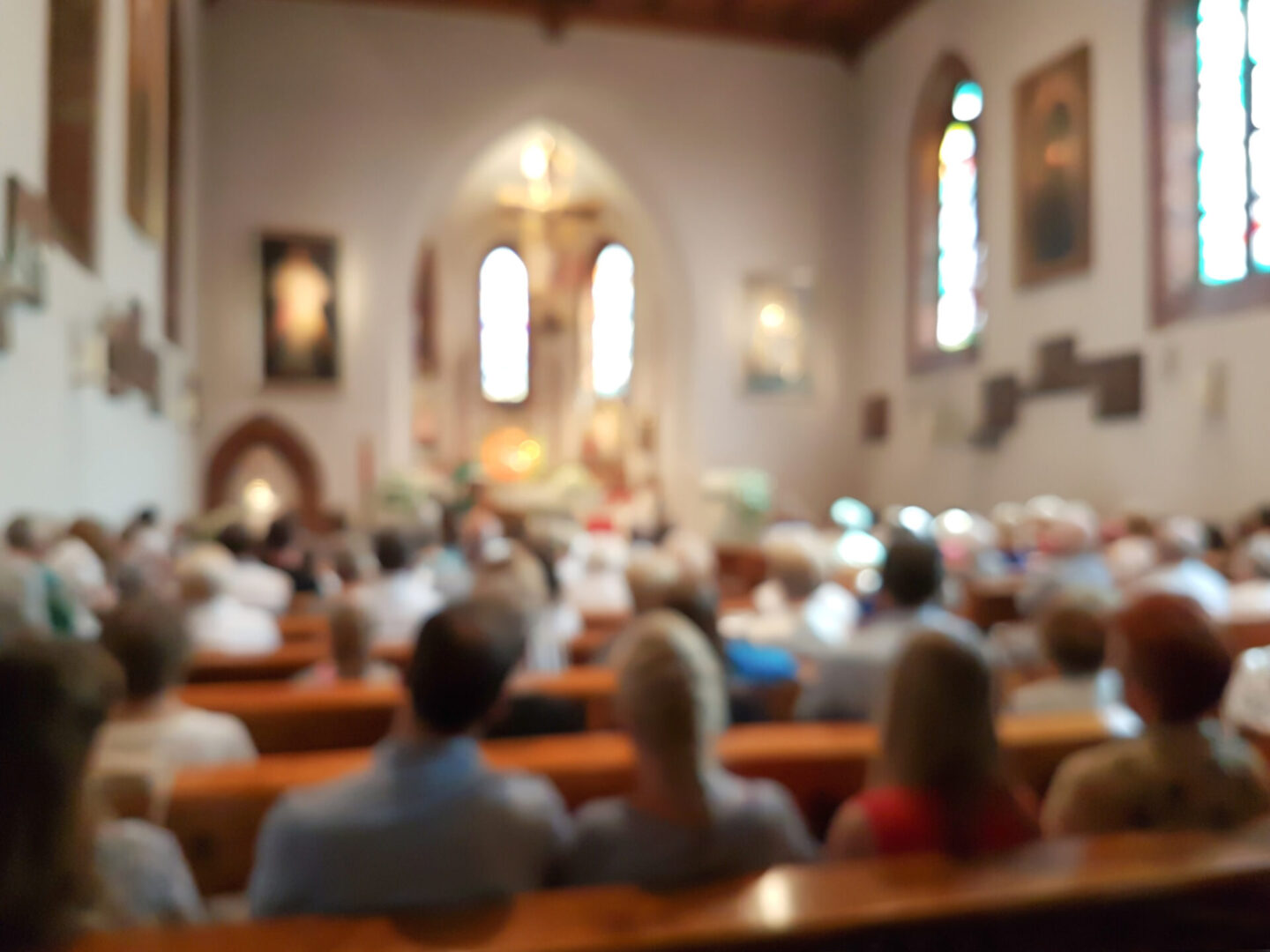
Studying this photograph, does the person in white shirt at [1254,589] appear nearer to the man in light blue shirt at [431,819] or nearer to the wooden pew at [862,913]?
the wooden pew at [862,913]

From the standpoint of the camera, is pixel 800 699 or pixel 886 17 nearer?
pixel 800 699

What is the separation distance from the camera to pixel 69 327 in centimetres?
676

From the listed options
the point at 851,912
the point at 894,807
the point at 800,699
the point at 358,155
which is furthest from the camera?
the point at 358,155

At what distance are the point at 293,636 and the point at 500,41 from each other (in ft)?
34.2

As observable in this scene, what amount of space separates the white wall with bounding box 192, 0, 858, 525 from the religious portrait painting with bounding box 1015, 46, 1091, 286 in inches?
146

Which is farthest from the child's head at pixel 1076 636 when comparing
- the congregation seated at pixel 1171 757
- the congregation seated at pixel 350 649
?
the congregation seated at pixel 350 649

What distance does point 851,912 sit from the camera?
1.42m

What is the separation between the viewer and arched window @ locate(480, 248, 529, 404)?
752 inches

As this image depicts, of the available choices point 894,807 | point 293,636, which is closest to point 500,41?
point 293,636

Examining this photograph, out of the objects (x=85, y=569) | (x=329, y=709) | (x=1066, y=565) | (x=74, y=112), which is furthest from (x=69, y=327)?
(x=1066, y=565)

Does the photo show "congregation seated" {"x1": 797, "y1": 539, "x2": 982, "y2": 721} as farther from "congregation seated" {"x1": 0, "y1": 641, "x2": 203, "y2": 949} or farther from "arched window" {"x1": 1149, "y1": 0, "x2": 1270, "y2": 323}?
"arched window" {"x1": 1149, "y1": 0, "x2": 1270, "y2": 323}

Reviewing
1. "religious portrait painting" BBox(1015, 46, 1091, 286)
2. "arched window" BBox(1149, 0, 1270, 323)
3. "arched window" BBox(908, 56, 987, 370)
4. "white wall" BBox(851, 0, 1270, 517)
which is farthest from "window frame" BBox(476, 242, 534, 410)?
"arched window" BBox(1149, 0, 1270, 323)

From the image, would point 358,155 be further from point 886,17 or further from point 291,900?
point 291,900

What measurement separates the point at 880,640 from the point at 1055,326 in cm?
836
